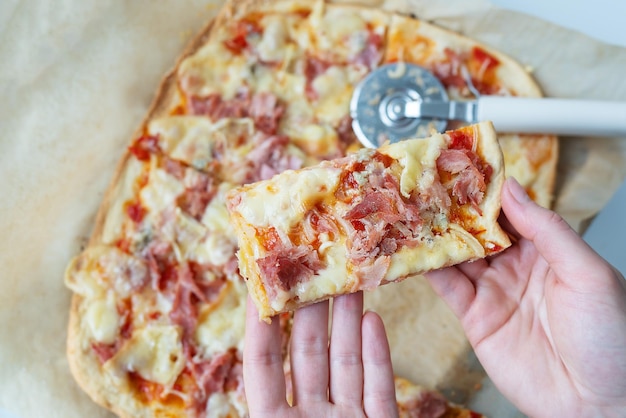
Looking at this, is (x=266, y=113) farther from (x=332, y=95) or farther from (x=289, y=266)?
(x=289, y=266)

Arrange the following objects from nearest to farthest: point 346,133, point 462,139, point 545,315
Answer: point 462,139
point 545,315
point 346,133

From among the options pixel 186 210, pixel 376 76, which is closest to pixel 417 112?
pixel 376 76

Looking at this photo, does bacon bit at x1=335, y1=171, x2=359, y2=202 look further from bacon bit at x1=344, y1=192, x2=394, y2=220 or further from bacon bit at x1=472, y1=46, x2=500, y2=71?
bacon bit at x1=472, y1=46, x2=500, y2=71

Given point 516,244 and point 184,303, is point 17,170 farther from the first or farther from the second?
point 516,244

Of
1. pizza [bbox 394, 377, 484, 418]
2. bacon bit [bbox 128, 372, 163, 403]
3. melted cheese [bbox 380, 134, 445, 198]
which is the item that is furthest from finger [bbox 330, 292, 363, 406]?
bacon bit [bbox 128, 372, 163, 403]

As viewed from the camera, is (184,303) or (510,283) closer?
(510,283)

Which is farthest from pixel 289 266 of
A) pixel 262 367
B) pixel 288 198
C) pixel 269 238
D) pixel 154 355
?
pixel 154 355

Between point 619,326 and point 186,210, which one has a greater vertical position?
point 186,210
